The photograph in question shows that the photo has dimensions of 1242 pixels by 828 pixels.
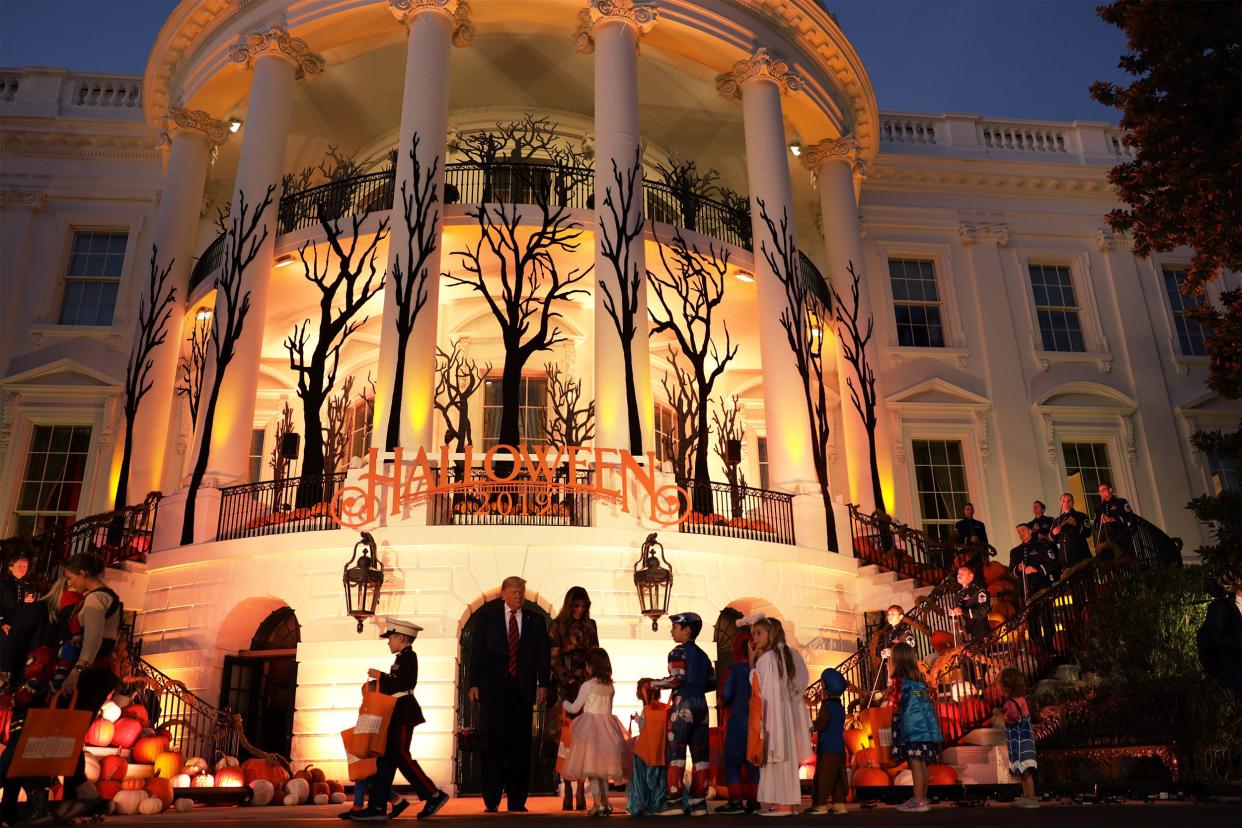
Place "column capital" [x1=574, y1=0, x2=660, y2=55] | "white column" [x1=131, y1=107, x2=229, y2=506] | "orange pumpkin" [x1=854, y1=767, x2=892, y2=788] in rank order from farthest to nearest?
"white column" [x1=131, y1=107, x2=229, y2=506], "column capital" [x1=574, y1=0, x2=660, y2=55], "orange pumpkin" [x1=854, y1=767, x2=892, y2=788]

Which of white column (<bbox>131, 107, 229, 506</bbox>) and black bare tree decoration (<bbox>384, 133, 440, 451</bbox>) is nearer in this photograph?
black bare tree decoration (<bbox>384, 133, 440, 451</bbox>)

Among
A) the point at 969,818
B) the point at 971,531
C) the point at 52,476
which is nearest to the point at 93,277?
the point at 52,476

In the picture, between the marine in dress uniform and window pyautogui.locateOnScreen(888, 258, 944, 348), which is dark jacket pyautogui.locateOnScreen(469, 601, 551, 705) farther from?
window pyautogui.locateOnScreen(888, 258, 944, 348)

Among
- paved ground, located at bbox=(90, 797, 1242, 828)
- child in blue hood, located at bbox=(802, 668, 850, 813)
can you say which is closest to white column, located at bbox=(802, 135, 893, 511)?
paved ground, located at bbox=(90, 797, 1242, 828)

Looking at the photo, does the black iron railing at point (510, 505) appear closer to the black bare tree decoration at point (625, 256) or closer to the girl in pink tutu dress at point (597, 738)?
the black bare tree decoration at point (625, 256)

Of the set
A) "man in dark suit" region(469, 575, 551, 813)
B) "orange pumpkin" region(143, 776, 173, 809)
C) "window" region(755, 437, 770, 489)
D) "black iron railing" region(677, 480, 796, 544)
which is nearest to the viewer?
"man in dark suit" region(469, 575, 551, 813)

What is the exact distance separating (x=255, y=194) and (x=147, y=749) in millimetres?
9193

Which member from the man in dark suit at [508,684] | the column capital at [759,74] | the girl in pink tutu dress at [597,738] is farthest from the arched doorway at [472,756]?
the column capital at [759,74]

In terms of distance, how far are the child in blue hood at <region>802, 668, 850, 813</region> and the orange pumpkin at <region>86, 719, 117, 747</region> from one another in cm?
668

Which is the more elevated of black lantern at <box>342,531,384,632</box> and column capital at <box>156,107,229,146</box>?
column capital at <box>156,107,229,146</box>

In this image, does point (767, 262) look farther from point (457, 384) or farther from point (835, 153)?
point (457, 384)

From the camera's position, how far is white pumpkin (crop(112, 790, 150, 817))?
8656mm

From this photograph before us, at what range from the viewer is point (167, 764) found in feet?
32.7

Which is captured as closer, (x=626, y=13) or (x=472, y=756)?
(x=472, y=756)
